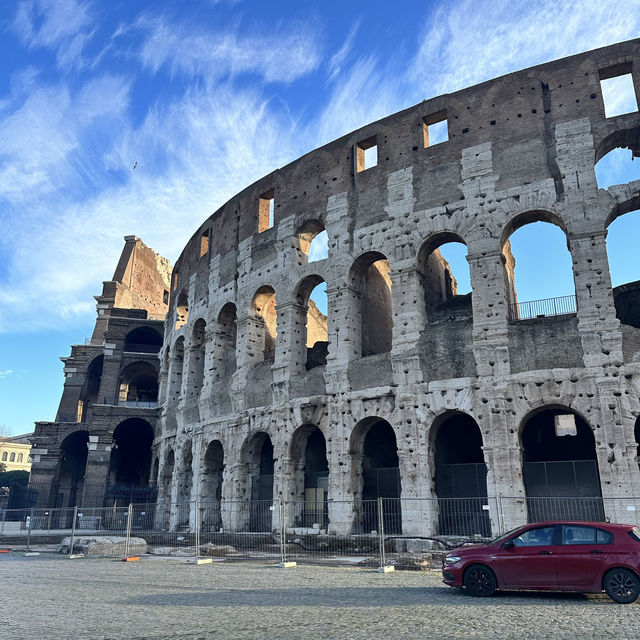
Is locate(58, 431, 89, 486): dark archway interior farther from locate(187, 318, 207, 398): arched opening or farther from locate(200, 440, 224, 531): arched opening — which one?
locate(200, 440, 224, 531): arched opening

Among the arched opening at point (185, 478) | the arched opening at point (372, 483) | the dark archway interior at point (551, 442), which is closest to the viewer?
the arched opening at point (372, 483)

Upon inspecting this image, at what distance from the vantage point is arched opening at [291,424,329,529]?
56.5 feet

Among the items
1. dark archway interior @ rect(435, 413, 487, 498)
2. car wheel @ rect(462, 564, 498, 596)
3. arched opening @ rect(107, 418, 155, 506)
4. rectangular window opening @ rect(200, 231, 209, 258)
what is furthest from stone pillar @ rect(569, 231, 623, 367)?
arched opening @ rect(107, 418, 155, 506)

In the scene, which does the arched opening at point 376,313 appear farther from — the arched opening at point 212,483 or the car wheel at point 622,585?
the car wheel at point 622,585

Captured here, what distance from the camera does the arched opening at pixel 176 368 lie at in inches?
1000

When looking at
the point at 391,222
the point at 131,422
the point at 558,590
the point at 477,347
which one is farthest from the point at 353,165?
the point at 131,422

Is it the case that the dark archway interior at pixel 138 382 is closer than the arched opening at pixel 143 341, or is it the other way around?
the dark archway interior at pixel 138 382

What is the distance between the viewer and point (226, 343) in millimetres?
22484

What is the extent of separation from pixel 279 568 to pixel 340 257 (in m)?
9.53

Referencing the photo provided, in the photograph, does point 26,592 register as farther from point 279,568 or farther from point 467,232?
point 467,232

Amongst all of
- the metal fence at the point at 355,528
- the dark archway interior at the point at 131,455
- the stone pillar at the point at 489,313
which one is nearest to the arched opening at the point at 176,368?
the dark archway interior at the point at 131,455

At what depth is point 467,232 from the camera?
15891 millimetres

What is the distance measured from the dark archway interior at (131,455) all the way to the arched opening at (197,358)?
8.42 m

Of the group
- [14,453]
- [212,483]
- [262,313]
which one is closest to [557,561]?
[262,313]
